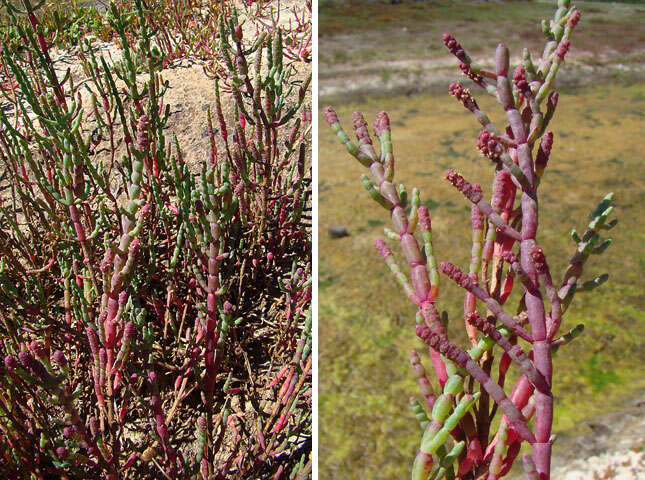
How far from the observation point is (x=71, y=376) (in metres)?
1.42

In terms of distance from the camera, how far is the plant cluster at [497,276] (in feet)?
1.82

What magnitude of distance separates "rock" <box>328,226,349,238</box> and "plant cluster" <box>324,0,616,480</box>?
155cm

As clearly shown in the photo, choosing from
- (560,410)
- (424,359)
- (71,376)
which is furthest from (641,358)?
(71,376)

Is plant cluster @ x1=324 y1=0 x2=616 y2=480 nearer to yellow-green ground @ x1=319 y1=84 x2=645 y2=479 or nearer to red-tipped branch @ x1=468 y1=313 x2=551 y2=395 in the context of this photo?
red-tipped branch @ x1=468 y1=313 x2=551 y2=395

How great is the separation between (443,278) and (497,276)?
1.34m

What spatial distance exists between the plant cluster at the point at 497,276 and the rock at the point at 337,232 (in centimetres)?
155

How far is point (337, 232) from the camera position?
225 centimetres

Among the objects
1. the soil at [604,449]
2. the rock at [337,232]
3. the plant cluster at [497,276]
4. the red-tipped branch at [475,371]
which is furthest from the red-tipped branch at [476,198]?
the rock at [337,232]

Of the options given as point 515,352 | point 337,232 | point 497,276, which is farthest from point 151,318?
point 515,352

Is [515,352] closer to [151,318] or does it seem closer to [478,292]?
[478,292]

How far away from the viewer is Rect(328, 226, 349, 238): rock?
225 cm

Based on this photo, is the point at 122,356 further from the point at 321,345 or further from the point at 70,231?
the point at 321,345

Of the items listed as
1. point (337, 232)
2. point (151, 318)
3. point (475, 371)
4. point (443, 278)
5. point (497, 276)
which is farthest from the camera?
point (337, 232)

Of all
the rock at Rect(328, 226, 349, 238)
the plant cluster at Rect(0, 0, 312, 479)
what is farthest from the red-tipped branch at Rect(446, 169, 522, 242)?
the rock at Rect(328, 226, 349, 238)
